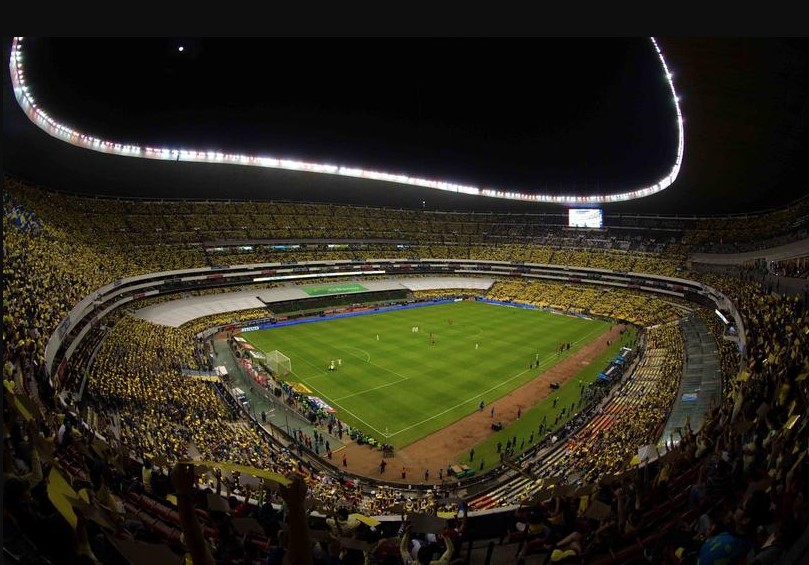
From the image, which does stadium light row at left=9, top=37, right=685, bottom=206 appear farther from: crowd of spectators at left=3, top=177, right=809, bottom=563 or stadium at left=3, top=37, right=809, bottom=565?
crowd of spectators at left=3, top=177, right=809, bottom=563

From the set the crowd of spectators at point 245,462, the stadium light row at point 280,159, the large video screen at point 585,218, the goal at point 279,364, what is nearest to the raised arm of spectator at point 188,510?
the crowd of spectators at point 245,462

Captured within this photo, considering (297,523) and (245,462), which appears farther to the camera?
(245,462)

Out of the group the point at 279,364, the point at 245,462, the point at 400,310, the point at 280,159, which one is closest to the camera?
the point at 245,462

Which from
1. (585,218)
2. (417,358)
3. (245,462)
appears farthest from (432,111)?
(585,218)

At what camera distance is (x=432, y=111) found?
139 feet

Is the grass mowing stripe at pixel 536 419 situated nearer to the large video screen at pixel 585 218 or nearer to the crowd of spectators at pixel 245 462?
the crowd of spectators at pixel 245 462

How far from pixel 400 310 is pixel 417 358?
20028 mm

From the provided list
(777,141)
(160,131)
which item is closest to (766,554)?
(777,141)

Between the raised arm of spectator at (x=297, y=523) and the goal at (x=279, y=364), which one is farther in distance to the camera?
the goal at (x=279, y=364)

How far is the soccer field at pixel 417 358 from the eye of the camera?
26.0 metres

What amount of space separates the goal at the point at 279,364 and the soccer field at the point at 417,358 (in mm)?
644

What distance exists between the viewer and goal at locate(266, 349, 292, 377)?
31078 millimetres

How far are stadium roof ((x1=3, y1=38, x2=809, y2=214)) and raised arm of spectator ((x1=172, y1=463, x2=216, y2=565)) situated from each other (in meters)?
21.7

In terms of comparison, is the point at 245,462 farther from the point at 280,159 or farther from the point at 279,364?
the point at 280,159
